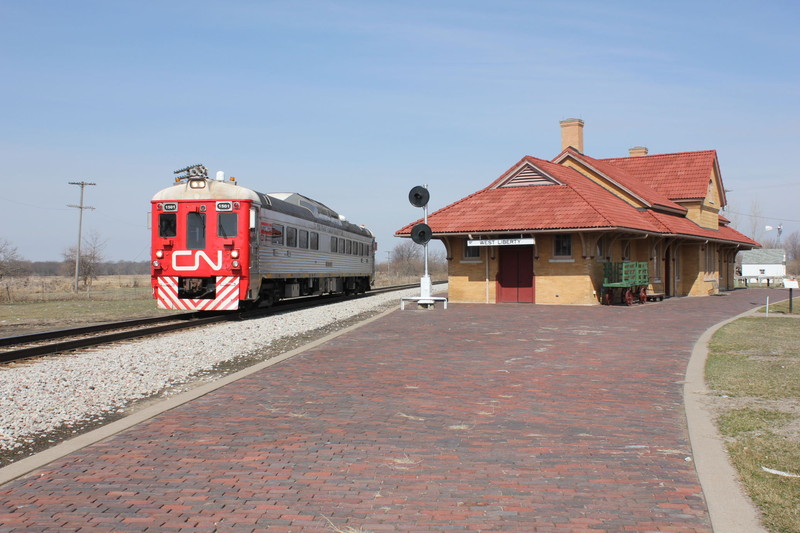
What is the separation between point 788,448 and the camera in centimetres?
592

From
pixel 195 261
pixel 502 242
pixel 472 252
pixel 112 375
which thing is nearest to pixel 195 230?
pixel 195 261

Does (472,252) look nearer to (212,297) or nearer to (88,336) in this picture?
(212,297)

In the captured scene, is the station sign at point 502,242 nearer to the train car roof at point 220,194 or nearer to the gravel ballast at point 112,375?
the train car roof at point 220,194

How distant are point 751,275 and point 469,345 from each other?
67.9 meters

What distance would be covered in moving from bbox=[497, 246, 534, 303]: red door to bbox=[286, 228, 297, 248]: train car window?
25.4 ft

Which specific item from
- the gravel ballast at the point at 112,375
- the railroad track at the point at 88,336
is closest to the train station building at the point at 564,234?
the railroad track at the point at 88,336

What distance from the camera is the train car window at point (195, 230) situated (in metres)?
19.5

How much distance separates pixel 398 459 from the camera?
5.70 meters

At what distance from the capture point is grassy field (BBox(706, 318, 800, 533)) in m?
4.76

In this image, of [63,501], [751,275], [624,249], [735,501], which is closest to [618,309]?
[624,249]

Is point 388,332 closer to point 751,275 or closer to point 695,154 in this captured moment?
point 695,154

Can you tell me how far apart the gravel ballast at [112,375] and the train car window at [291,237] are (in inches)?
232

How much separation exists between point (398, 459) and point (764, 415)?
391 centimetres

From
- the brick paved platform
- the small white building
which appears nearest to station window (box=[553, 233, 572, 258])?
the brick paved platform
